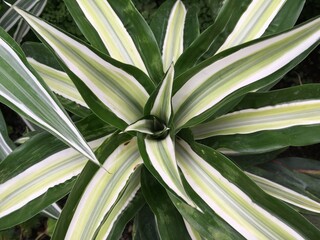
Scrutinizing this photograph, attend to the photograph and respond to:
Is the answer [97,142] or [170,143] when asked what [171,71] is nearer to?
[170,143]

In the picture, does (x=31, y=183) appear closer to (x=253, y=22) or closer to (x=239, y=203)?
(x=239, y=203)

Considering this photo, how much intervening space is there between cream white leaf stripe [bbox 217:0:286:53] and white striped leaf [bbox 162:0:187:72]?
15 cm

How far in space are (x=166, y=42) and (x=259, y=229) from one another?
45 cm

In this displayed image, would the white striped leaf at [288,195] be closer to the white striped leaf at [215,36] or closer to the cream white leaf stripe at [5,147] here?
the white striped leaf at [215,36]

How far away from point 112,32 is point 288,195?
47 centimetres

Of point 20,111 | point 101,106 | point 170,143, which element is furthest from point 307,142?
point 20,111

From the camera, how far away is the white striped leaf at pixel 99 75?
25.1 inches

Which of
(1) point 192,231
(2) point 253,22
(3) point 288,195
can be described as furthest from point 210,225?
(2) point 253,22

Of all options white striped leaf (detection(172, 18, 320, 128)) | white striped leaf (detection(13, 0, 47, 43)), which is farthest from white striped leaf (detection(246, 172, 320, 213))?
white striped leaf (detection(13, 0, 47, 43))

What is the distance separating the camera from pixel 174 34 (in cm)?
95

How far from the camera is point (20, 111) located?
0.61 meters

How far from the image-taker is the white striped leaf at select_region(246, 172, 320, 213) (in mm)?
856

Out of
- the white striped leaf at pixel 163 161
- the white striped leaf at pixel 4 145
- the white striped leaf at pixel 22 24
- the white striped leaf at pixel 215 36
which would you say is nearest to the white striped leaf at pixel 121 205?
the white striped leaf at pixel 163 161

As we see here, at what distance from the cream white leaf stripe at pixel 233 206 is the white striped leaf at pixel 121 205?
0.40ft
